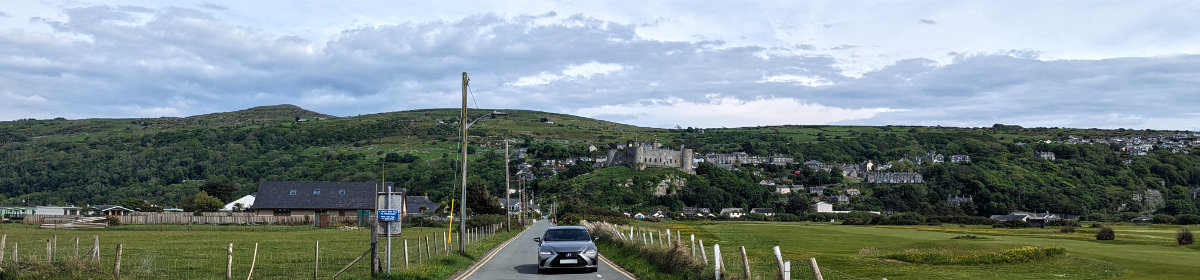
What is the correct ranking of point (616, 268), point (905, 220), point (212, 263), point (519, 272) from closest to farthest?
point (519, 272), point (616, 268), point (212, 263), point (905, 220)

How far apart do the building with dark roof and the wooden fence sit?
17.2 ft

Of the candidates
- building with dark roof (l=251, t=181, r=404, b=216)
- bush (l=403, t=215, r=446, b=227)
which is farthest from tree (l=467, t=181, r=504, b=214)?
bush (l=403, t=215, r=446, b=227)

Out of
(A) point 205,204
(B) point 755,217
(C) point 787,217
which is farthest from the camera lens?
(B) point 755,217

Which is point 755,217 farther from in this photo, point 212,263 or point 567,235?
point 212,263

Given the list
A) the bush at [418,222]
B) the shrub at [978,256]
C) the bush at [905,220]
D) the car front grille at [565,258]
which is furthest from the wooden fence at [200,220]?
the bush at [905,220]

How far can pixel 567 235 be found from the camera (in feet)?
88.6

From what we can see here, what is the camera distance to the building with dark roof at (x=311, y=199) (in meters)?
87.1

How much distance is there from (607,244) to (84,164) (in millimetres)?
191120

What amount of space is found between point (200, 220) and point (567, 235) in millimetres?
58555

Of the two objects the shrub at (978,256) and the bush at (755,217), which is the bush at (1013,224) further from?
the shrub at (978,256)

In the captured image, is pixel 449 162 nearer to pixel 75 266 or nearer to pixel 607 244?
pixel 607 244

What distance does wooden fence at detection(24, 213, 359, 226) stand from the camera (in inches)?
2729

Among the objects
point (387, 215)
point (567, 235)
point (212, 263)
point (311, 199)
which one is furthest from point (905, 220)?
point (387, 215)

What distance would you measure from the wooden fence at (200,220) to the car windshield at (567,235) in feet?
168
